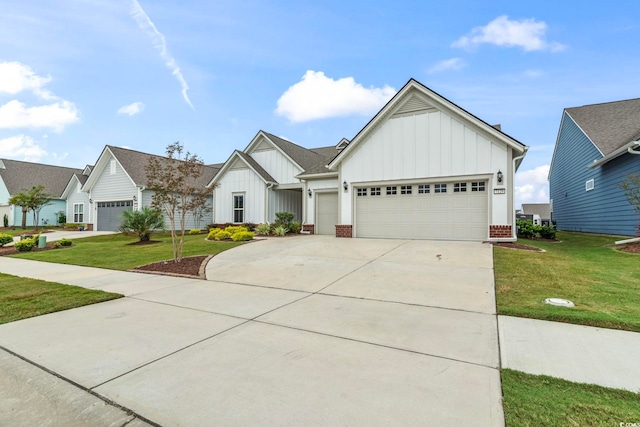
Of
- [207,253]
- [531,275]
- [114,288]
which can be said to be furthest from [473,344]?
[207,253]

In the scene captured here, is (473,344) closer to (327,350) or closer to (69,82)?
(327,350)

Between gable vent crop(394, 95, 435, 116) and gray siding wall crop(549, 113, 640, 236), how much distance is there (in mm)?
8526

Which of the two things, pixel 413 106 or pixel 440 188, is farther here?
pixel 413 106

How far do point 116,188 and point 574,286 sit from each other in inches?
1076

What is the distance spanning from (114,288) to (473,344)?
7.04 metres

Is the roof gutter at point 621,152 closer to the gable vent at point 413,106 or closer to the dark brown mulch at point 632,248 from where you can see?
the dark brown mulch at point 632,248

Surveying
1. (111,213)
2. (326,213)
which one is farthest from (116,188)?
(326,213)

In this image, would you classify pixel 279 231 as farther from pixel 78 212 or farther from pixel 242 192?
pixel 78 212

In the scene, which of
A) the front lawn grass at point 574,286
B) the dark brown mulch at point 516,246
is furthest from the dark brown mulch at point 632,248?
the dark brown mulch at point 516,246

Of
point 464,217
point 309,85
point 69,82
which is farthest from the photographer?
point 309,85

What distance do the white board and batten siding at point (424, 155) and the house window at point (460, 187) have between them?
29 cm

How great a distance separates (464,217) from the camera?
12852mm

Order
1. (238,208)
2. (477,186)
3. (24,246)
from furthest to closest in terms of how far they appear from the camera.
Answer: (238,208) < (24,246) < (477,186)

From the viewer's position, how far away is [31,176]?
3195 centimetres
